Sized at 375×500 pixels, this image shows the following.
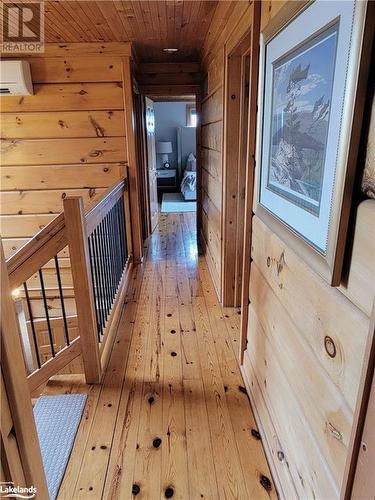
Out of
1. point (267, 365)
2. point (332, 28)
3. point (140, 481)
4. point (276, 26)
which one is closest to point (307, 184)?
point (332, 28)

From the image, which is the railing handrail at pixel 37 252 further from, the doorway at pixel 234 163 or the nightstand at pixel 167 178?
the nightstand at pixel 167 178

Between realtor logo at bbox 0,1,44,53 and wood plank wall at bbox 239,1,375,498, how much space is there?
2.06 metres

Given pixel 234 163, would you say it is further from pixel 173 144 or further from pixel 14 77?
pixel 173 144

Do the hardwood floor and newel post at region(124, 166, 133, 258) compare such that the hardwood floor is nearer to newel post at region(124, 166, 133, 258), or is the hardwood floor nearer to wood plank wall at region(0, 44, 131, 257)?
newel post at region(124, 166, 133, 258)

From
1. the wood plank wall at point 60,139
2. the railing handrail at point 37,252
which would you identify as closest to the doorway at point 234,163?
the railing handrail at point 37,252

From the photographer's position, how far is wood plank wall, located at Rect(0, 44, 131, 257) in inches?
137

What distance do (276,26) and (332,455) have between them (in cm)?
135

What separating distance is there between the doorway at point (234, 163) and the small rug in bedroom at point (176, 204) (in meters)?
4.02

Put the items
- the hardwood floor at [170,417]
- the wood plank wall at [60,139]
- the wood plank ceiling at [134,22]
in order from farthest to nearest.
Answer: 1. the wood plank wall at [60,139]
2. the wood plank ceiling at [134,22]
3. the hardwood floor at [170,417]

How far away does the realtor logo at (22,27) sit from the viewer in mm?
2515

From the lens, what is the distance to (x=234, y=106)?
2.40m

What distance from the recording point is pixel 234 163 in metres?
2.52

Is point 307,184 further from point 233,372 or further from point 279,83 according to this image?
point 233,372

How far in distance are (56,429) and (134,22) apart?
9.94 ft
